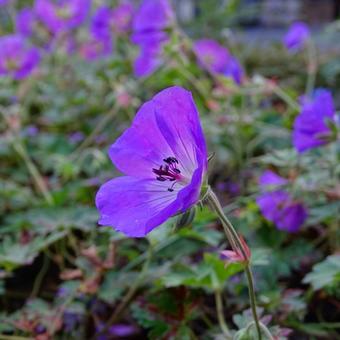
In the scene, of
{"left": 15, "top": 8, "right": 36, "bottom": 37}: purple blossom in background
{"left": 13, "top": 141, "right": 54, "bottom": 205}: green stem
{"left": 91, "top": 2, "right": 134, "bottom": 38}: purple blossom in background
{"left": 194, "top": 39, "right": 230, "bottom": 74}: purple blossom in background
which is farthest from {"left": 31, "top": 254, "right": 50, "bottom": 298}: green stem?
{"left": 15, "top": 8, "right": 36, "bottom": 37}: purple blossom in background

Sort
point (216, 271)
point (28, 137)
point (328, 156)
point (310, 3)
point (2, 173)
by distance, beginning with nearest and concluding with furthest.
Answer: point (216, 271) < point (328, 156) < point (2, 173) < point (28, 137) < point (310, 3)

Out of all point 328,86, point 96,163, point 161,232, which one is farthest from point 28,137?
point 328,86

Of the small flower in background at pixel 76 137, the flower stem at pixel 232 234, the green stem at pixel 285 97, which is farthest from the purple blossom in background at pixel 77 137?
the flower stem at pixel 232 234

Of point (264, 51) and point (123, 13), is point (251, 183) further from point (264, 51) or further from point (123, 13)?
point (264, 51)

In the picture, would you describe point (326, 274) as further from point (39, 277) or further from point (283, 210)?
point (39, 277)

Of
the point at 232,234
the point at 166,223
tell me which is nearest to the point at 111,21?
the point at 166,223

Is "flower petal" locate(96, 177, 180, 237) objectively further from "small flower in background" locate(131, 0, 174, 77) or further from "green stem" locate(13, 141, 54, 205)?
"small flower in background" locate(131, 0, 174, 77)
